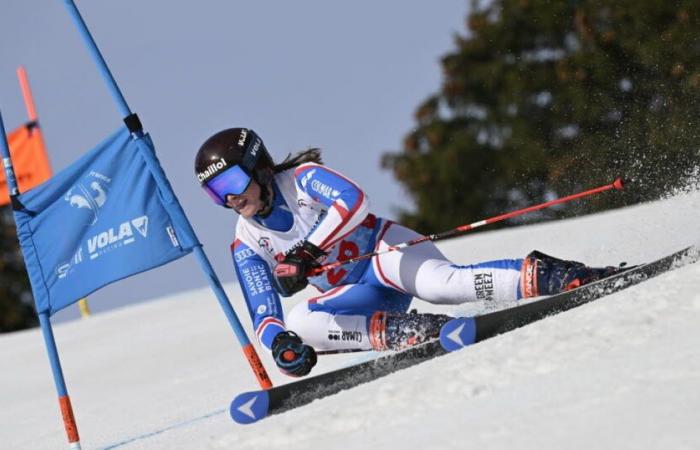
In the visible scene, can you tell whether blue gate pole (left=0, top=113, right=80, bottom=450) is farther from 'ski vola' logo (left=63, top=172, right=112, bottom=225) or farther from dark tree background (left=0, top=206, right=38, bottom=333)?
dark tree background (left=0, top=206, right=38, bottom=333)

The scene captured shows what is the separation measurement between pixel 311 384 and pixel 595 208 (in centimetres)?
1160

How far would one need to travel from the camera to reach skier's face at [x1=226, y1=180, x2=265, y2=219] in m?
5.39

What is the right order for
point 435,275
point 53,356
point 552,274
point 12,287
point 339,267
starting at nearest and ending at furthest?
point 552,274 → point 435,275 → point 339,267 → point 53,356 → point 12,287

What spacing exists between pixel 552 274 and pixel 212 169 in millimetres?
1623

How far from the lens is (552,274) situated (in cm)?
508

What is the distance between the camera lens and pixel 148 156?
5953 millimetres

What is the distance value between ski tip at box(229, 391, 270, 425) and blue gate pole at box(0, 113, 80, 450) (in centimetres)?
139

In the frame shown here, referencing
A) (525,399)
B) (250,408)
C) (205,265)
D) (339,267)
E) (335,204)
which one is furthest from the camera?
(205,265)

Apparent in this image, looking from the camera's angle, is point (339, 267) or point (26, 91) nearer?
point (339, 267)

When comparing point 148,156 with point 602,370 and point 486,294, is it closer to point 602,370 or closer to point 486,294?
point 486,294

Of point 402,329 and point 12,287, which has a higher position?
point 12,287

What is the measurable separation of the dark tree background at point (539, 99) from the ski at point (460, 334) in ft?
45.6

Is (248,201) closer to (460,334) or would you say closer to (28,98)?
(460,334)

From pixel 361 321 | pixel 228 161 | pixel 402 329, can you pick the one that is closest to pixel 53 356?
pixel 228 161
